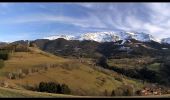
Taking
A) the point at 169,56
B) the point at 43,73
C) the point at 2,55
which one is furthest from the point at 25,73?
the point at 169,56

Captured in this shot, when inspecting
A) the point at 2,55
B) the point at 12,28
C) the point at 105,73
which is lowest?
the point at 105,73

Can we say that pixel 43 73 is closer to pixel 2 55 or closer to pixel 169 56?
pixel 2 55

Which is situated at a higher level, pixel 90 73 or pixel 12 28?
pixel 12 28

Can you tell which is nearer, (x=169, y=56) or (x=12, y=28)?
(x=12, y=28)

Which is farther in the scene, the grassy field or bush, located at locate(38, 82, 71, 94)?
the grassy field

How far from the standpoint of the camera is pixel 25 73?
20.0 meters

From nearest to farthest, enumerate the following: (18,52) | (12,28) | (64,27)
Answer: (12,28), (64,27), (18,52)

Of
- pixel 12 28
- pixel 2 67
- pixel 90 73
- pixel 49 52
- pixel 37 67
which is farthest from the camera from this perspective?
pixel 49 52

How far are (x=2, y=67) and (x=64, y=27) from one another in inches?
271

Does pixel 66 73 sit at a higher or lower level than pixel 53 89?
lower

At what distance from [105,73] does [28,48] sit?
7262 millimetres

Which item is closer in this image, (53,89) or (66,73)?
(53,89)

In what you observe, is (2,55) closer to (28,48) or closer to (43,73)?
(43,73)

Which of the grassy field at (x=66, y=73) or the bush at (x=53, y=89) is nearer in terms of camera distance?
the bush at (x=53, y=89)
